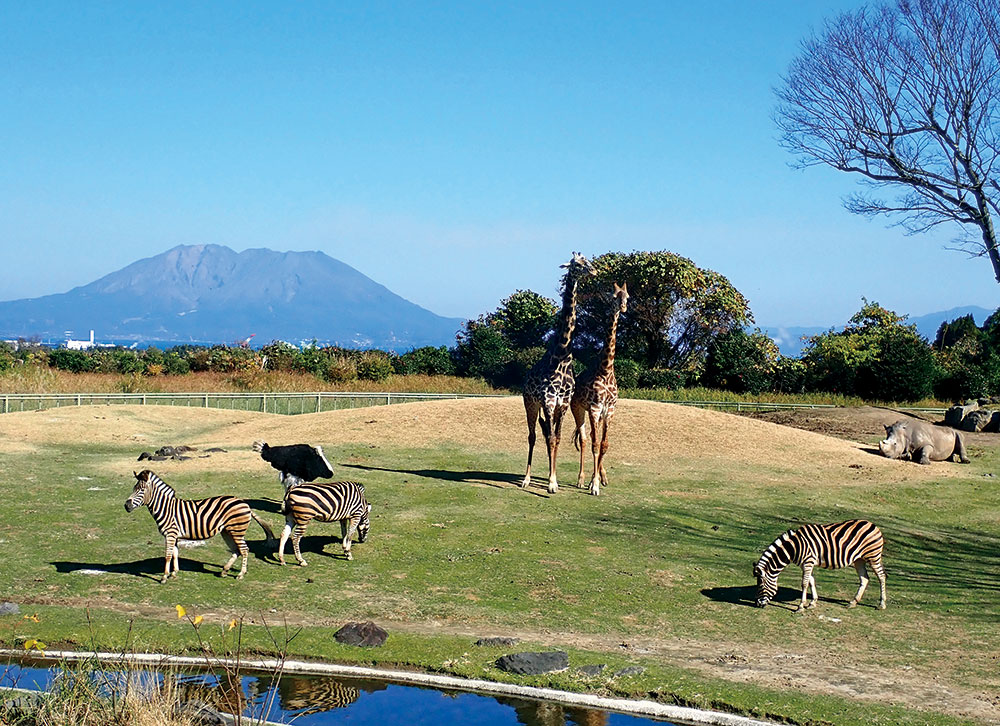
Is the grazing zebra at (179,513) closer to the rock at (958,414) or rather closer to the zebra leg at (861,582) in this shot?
the zebra leg at (861,582)

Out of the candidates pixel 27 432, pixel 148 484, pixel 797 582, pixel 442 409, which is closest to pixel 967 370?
pixel 442 409

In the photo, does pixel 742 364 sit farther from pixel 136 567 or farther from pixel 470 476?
pixel 136 567

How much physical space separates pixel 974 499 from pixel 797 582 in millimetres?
10385

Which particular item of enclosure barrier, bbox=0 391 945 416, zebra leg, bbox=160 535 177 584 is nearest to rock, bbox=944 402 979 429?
enclosure barrier, bbox=0 391 945 416

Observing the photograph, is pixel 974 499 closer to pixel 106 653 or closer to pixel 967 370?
pixel 106 653

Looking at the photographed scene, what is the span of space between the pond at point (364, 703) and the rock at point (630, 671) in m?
0.79

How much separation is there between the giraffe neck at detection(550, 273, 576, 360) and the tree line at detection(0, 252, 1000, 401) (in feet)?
62.1

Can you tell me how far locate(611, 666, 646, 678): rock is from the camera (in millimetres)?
10594

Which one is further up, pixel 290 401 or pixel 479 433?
pixel 290 401

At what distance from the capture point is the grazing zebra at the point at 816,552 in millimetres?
13539

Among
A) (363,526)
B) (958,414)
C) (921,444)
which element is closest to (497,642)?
(363,526)

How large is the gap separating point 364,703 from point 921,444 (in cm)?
2272

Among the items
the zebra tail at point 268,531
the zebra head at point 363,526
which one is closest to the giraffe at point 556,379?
the zebra head at point 363,526

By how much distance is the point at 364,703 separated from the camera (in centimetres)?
995
